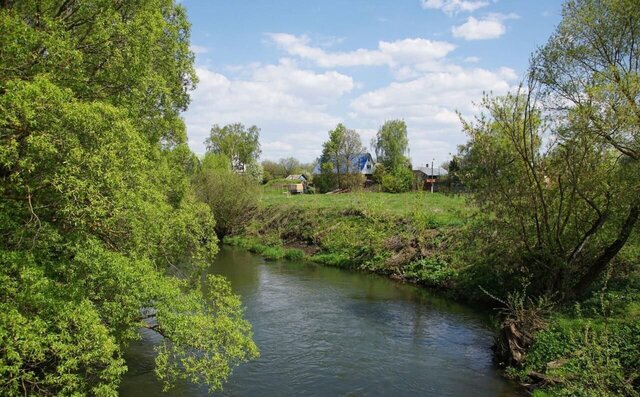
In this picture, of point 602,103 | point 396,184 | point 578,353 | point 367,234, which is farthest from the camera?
point 396,184

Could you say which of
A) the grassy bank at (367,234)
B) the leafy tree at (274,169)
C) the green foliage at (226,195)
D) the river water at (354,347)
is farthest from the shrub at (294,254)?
the leafy tree at (274,169)

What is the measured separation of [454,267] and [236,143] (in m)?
80.3

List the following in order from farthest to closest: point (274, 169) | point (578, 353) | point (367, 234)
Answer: point (274, 169) → point (367, 234) → point (578, 353)

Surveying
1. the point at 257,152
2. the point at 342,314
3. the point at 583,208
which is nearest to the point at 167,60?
the point at 342,314

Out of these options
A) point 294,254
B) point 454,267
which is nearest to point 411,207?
point 294,254

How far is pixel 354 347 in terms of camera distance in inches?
736

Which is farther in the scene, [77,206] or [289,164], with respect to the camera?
[289,164]

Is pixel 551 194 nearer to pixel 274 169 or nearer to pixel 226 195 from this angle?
pixel 226 195

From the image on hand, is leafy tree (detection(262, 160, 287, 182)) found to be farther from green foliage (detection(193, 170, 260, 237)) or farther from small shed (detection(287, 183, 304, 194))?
green foliage (detection(193, 170, 260, 237))

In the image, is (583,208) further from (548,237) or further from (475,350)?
(475,350)

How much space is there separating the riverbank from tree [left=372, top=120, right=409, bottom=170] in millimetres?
36830

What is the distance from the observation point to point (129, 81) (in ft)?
41.8

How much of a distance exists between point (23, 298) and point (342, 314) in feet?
51.9

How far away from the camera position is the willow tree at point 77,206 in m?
9.12
